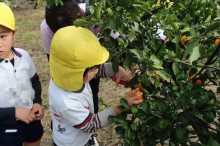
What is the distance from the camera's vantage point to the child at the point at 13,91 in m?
1.55

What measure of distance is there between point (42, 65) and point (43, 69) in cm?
16

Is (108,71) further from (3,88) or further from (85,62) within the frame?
(3,88)

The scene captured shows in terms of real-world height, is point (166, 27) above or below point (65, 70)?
above

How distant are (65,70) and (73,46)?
0.15 meters

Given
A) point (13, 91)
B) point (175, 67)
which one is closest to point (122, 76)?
point (175, 67)

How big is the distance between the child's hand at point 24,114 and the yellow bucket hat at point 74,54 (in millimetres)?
460

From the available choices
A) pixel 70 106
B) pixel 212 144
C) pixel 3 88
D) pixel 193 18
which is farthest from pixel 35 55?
pixel 212 144

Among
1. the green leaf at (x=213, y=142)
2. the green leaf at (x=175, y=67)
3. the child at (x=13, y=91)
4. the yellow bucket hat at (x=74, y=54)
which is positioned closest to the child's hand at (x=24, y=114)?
the child at (x=13, y=91)

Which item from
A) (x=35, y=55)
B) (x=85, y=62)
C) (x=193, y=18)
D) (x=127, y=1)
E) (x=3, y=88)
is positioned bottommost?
(x=35, y=55)

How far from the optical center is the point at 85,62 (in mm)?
1292

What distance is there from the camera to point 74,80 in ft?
4.39

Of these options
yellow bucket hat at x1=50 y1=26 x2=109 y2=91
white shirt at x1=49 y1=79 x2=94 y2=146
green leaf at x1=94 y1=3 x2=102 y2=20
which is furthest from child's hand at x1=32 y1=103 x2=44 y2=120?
green leaf at x1=94 y1=3 x2=102 y2=20

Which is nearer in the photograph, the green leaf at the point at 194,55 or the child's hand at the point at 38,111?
the green leaf at the point at 194,55

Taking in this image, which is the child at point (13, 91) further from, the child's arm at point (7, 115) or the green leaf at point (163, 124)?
the green leaf at point (163, 124)
